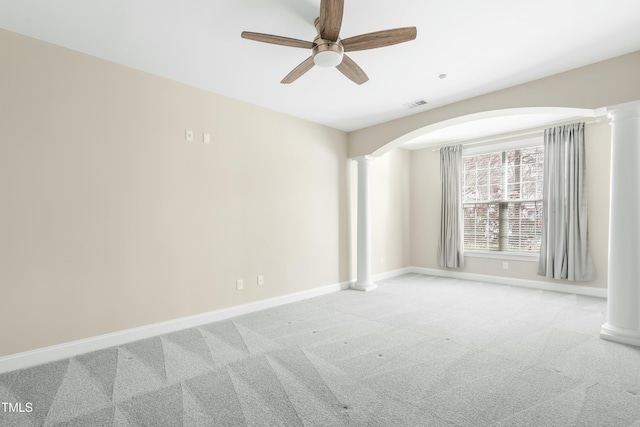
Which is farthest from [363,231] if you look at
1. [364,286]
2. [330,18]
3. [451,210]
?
[330,18]

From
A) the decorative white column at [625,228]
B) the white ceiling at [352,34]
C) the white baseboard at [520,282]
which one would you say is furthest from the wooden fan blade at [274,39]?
the white baseboard at [520,282]

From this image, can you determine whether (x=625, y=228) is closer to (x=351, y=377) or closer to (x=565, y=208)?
(x=565, y=208)

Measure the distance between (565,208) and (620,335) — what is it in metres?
2.52

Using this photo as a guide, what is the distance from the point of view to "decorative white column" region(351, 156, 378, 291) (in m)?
5.26

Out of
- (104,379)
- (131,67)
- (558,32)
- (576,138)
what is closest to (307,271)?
(104,379)

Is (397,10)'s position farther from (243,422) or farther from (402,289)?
(402,289)

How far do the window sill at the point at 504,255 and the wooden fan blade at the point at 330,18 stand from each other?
16.7 feet

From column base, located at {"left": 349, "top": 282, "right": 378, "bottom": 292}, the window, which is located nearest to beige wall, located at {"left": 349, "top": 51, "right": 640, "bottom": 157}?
the window

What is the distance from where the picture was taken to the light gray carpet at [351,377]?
1.90 metres

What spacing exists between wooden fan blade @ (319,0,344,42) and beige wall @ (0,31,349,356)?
6.83ft

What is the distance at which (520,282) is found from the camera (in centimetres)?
539

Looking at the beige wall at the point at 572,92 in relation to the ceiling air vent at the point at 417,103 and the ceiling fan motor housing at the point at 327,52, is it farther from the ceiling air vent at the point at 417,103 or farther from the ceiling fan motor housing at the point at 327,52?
the ceiling fan motor housing at the point at 327,52

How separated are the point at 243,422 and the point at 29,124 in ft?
9.63

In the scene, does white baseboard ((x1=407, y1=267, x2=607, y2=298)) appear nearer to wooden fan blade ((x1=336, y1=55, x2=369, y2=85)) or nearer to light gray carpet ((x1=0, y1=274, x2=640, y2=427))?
light gray carpet ((x1=0, y1=274, x2=640, y2=427))
